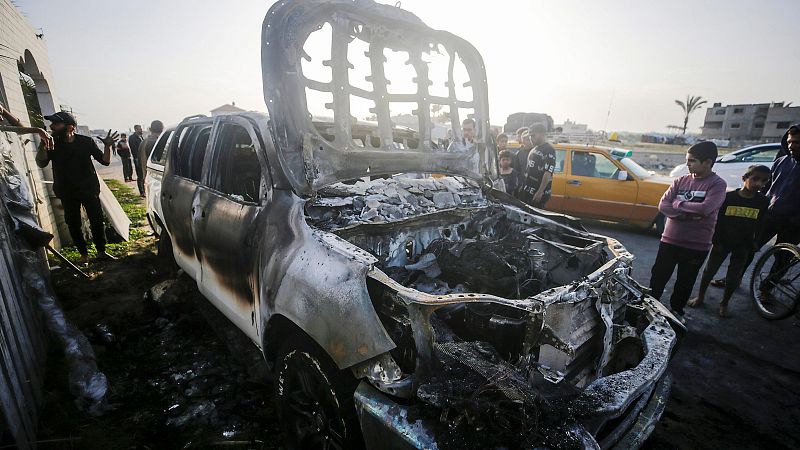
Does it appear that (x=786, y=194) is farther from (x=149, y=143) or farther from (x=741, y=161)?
(x=149, y=143)

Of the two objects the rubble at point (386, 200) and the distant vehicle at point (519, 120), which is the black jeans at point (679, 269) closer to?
the rubble at point (386, 200)

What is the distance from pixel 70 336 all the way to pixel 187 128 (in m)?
1.96

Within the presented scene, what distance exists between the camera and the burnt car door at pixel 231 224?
7.57 ft

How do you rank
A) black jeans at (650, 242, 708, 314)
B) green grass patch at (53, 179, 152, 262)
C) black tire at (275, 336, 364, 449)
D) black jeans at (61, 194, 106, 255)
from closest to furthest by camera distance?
black tire at (275, 336, 364, 449) → black jeans at (650, 242, 708, 314) → black jeans at (61, 194, 106, 255) → green grass patch at (53, 179, 152, 262)

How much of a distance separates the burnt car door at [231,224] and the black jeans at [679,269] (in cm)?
355

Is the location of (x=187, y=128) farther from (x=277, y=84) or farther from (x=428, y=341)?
(x=428, y=341)

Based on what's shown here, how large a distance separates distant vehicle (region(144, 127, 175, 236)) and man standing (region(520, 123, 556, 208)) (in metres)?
4.57

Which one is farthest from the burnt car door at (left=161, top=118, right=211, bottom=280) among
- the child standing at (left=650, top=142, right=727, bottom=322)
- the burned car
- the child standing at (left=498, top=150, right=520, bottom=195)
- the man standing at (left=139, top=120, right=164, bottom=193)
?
the child standing at (left=498, top=150, right=520, bottom=195)

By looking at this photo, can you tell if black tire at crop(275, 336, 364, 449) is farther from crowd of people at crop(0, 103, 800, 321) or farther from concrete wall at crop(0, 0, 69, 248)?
concrete wall at crop(0, 0, 69, 248)

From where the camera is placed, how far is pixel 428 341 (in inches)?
59.5

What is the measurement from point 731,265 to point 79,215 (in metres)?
7.72

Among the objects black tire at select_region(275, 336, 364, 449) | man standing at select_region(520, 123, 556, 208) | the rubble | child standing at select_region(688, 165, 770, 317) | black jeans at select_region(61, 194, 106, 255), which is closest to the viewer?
black tire at select_region(275, 336, 364, 449)

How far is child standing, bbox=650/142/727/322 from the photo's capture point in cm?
331

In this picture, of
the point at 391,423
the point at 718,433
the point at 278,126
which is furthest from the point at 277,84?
the point at 718,433
